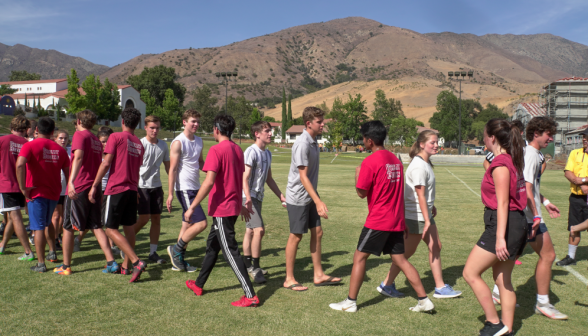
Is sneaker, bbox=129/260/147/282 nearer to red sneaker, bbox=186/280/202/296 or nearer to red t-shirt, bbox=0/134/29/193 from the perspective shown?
red sneaker, bbox=186/280/202/296

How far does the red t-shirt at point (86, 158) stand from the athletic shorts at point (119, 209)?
15.1 inches

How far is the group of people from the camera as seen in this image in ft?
12.2

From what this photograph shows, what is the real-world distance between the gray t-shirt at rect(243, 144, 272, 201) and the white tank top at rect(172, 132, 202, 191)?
825 millimetres

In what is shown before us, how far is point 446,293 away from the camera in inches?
193

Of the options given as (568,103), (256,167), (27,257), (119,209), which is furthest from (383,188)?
(568,103)

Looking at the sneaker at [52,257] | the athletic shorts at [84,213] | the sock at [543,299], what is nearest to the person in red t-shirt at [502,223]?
the sock at [543,299]

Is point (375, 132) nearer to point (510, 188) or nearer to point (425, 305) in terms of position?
point (510, 188)

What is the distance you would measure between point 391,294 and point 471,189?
1381cm

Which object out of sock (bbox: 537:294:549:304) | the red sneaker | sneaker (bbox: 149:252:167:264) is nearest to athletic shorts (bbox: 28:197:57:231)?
sneaker (bbox: 149:252:167:264)

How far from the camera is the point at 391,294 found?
195 inches

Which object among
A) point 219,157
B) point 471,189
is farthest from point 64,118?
point 219,157

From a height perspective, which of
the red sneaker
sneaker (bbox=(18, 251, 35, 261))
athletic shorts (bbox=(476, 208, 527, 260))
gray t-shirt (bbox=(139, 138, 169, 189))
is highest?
gray t-shirt (bbox=(139, 138, 169, 189))

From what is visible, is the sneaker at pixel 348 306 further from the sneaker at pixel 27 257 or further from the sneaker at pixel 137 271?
the sneaker at pixel 27 257

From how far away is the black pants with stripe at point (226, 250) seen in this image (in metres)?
4.57
